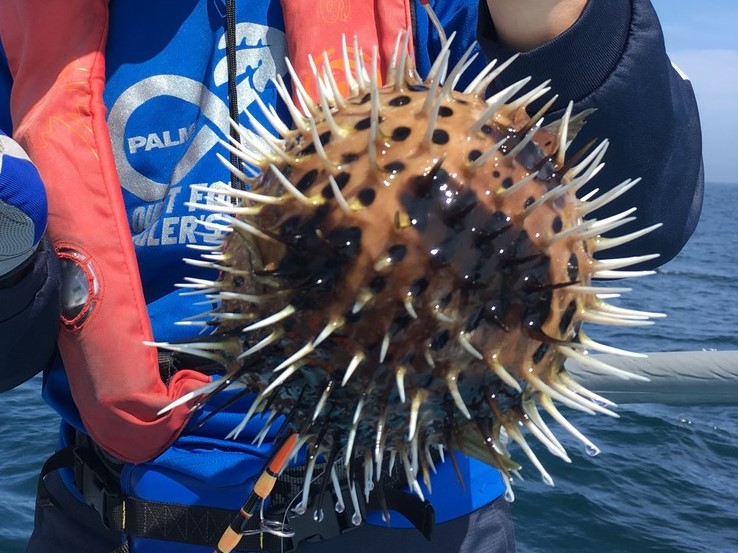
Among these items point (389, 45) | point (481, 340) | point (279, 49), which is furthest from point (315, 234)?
point (279, 49)

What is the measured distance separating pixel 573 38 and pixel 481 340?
0.70 meters

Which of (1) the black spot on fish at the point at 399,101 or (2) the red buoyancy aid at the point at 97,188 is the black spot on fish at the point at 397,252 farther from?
(2) the red buoyancy aid at the point at 97,188

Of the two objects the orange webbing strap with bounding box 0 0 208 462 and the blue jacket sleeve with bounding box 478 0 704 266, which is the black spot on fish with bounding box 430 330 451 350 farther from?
the orange webbing strap with bounding box 0 0 208 462

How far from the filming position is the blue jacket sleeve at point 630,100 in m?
1.54

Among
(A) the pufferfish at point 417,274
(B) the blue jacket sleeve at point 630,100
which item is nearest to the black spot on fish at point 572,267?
(A) the pufferfish at point 417,274

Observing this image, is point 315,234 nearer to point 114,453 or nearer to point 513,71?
point 513,71

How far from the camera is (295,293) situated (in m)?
1.09

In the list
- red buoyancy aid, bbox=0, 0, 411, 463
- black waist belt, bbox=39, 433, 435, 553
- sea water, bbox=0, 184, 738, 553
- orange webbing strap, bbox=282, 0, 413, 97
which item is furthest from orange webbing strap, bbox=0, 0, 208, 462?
sea water, bbox=0, 184, 738, 553

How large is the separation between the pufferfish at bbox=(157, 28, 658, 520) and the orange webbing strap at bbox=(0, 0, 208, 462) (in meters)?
0.78

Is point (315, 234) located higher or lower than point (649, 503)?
higher

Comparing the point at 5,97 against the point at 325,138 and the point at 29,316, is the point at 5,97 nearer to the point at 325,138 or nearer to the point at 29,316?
the point at 29,316

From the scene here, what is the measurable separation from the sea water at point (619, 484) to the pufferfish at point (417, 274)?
A: 12.8ft

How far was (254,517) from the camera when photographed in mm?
1851

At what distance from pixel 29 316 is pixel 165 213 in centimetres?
40
